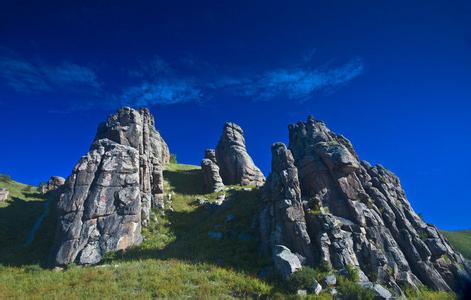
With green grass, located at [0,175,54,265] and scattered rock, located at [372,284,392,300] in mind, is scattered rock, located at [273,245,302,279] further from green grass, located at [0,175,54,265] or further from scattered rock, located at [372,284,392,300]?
green grass, located at [0,175,54,265]

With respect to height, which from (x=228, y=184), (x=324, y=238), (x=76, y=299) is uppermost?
(x=228, y=184)

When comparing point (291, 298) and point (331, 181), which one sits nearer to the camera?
point (291, 298)

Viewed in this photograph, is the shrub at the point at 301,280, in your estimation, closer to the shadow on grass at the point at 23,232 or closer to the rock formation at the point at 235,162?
the shadow on grass at the point at 23,232

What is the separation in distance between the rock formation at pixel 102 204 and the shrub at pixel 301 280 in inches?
804

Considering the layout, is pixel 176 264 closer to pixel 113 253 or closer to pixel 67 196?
pixel 113 253

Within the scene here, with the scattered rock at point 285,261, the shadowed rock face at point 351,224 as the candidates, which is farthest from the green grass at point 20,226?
the shadowed rock face at point 351,224

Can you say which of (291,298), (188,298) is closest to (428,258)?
(291,298)

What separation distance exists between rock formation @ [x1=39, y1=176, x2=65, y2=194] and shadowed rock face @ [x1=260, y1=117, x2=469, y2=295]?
5516 cm

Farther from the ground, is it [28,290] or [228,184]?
[228,184]

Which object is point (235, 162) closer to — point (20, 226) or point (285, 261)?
point (20, 226)

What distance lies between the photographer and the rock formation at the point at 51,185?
6781 cm

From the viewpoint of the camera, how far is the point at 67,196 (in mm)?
36562

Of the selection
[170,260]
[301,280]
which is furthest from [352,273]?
[170,260]

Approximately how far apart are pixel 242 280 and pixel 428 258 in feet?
61.1
